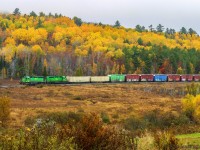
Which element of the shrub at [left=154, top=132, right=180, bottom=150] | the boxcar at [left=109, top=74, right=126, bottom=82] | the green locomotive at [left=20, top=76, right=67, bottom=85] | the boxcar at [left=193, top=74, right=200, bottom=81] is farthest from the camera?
the boxcar at [left=193, top=74, right=200, bottom=81]

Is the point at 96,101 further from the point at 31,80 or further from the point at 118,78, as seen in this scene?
the point at 118,78

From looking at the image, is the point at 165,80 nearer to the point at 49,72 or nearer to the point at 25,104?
the point at 49,72

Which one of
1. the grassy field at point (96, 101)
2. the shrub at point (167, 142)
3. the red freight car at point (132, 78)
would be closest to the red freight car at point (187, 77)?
the grassy field at point (96, 101)

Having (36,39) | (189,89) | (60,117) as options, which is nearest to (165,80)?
(189,89)

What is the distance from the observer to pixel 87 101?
6888 centimetres

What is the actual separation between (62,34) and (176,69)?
71546 mm

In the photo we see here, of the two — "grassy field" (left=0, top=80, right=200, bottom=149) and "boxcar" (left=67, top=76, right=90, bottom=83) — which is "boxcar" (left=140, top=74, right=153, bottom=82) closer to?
"grassy field" (left=0, top=80, right=200, bottom=149)

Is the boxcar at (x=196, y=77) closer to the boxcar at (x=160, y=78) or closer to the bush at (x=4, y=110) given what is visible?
the boxcar at (x=160, y=78)

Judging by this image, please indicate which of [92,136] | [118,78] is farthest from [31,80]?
[92,136]

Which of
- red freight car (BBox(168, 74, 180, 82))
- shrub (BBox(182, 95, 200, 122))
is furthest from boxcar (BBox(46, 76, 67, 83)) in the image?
shrub (BBox(182, 95, 200, 122))

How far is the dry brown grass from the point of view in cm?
5466

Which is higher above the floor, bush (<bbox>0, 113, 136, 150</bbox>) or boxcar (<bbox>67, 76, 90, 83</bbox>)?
bush (<bbox>0, 113, 136, 150</bbox>)

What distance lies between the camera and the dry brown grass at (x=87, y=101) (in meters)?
54.7

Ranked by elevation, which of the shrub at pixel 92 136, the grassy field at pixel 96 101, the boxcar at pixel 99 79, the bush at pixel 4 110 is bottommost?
the grassy field at pixel 96 101
